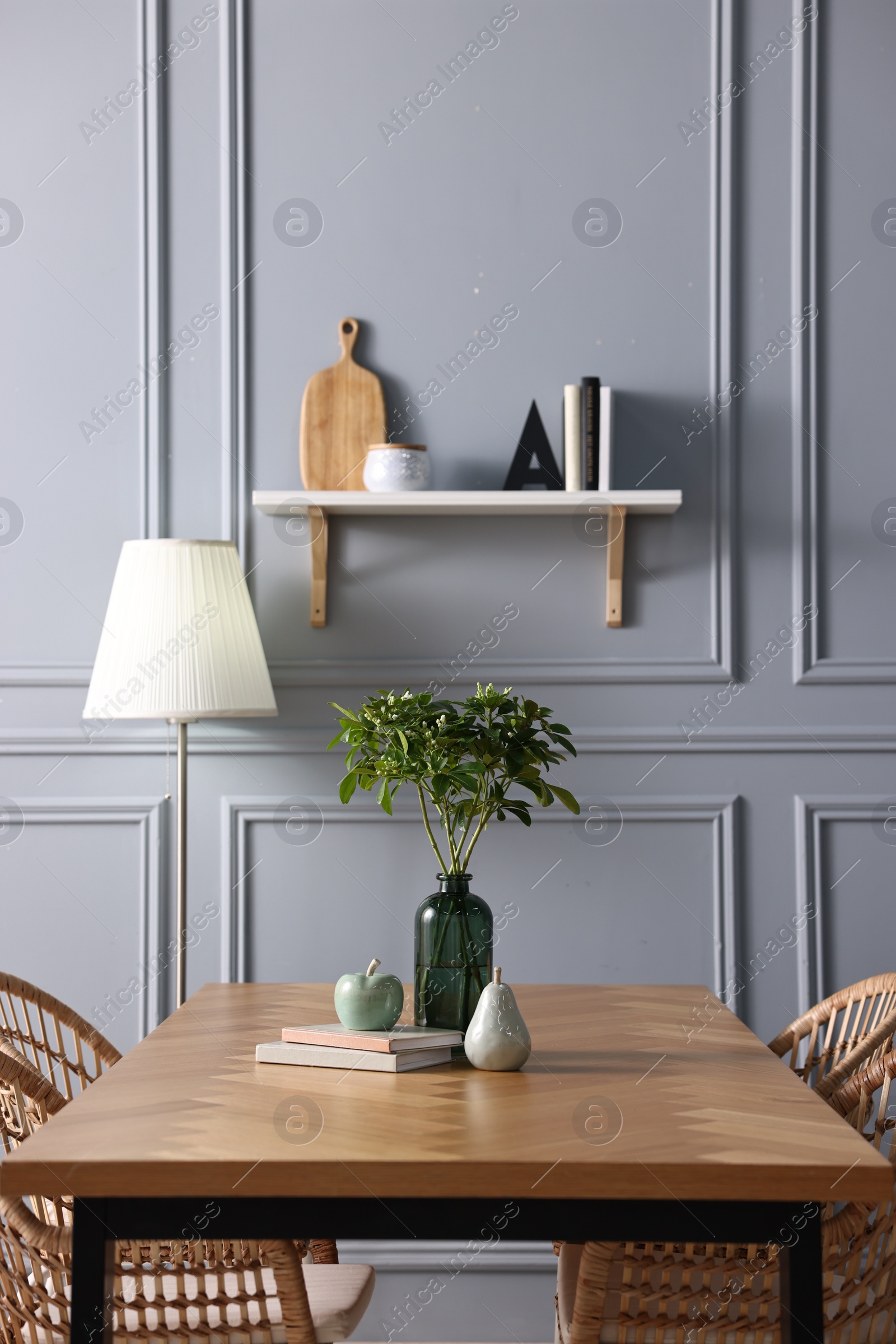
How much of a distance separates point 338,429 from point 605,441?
59cm

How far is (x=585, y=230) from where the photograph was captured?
2.48m

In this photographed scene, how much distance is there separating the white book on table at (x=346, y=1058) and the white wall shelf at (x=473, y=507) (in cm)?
118

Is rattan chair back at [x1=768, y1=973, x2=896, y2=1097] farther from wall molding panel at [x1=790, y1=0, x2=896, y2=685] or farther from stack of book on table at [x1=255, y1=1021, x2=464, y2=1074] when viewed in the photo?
wall molding panel at [x1=790, y1=0, x2=896, y2=685]

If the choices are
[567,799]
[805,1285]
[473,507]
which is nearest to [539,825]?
[473,507]

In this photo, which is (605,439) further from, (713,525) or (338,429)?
(338,429)

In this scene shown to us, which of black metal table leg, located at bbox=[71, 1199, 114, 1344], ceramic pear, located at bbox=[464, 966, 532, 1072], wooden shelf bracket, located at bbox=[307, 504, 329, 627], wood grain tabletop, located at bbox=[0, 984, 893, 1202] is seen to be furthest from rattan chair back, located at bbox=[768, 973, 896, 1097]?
wooden shelf bracket, located at bbox=[307, 504, 329, 627]

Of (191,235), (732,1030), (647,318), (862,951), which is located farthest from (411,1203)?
(191,235)

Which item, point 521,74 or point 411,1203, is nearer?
point 411,1203

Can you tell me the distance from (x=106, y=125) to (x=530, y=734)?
1.85 meters

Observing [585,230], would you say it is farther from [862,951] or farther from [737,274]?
[862,951]

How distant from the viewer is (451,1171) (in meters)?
1.05

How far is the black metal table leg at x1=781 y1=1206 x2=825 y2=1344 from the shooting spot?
1.08 meters

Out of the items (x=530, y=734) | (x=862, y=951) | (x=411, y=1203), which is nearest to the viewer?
(x=411, y=1203)

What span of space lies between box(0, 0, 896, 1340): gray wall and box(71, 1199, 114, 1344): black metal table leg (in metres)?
1.33
